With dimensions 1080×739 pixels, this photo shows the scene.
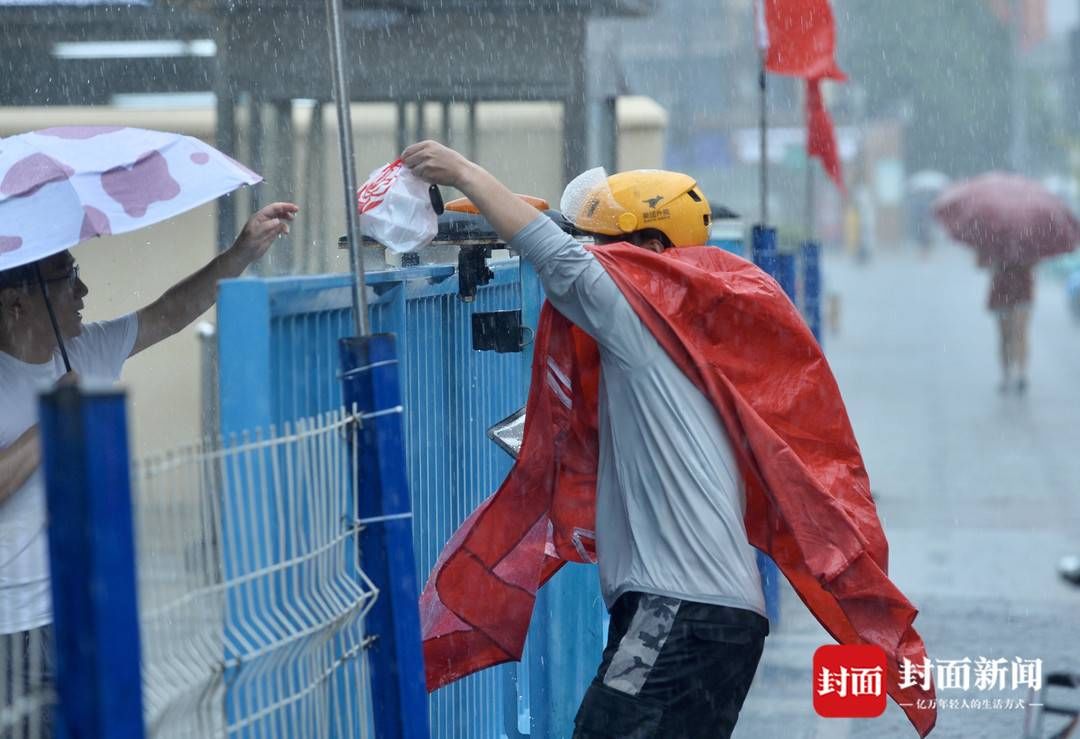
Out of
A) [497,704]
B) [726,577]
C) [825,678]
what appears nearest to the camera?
[726,577]

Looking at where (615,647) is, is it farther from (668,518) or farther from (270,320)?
(270,320)

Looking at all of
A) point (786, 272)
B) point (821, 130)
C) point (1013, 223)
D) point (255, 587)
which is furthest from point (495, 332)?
point (1013, 223)

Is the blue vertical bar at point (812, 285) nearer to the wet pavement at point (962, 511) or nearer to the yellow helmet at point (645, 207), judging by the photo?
the wet pavement at point (962, 511)

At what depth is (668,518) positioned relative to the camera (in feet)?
10.6

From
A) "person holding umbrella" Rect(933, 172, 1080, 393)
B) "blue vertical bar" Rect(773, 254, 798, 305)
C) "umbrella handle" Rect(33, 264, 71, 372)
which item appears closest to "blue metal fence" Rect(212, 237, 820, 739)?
"umbrella handle" Rect(33, 264, 71, 372)

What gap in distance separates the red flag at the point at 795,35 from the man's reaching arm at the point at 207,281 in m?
4.03

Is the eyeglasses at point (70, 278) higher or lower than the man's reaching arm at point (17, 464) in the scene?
higher

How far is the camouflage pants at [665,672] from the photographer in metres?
3.13

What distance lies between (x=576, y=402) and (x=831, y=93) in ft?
175

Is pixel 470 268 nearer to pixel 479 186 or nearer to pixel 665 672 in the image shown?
pixel 479 186

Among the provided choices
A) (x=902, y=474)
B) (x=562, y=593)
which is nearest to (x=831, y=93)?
(x=902, y=474)

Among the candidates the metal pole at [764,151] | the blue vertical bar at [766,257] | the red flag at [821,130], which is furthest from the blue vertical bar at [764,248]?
the red flag at [821,130]

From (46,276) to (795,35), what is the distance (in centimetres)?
476

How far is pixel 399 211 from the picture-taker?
3.22 m
